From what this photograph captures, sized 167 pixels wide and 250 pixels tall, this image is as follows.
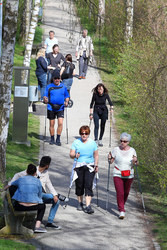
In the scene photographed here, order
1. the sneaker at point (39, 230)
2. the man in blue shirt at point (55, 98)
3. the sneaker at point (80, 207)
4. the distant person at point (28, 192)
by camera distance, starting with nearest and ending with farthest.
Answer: the distant person at point (28, 192), the sneaker at point (39, 230), the sneaker at point (80, 207), the man in blue shirt at point (55, 98)

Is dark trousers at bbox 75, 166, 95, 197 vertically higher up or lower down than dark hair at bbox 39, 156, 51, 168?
lower down

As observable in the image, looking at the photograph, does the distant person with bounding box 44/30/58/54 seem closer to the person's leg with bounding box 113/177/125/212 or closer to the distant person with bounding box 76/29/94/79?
the distant person with bounding box 76/29/94/79

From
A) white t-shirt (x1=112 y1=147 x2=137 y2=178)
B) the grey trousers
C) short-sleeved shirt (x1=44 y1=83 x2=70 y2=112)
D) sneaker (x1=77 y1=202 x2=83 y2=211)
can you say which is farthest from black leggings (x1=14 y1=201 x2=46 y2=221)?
the grey trousers

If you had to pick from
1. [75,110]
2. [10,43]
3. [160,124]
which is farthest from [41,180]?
[75,110]

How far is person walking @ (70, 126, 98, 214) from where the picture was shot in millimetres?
11023

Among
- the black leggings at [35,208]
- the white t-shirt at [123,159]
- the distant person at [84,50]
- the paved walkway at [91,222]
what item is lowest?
the paved walkway at [91,222]

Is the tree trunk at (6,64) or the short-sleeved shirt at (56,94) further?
the short-sleeved shirt at (56,94)

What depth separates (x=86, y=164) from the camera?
36.4 ft

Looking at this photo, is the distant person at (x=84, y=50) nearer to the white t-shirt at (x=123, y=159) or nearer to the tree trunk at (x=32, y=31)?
the tree trunk at (x=32, y=31)

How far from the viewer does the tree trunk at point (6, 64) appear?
433 inches

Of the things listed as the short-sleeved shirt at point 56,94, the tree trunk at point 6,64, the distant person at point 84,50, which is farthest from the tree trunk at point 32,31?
the tree trunk at point 6,64

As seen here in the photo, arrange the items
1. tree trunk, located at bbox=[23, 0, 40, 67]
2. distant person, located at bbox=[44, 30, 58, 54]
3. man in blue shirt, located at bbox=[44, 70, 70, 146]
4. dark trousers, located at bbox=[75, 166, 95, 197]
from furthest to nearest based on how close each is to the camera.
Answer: distant person, located at bbox=[44, 30, 58, 54]
tree trunk, located at bbox=[23, 0, 40, 67]
man in blue shirt, located at bbox=[44, 70, 70, 146]
dark trousers, located at bbox=[75, 166, 95, 197]

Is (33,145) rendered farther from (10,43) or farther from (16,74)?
(10,43)

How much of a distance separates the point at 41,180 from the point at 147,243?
1.95 m
